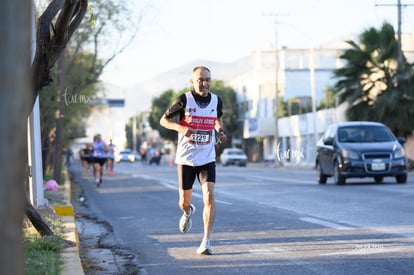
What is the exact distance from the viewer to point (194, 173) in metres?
8.27

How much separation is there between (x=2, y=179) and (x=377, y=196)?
566 inches

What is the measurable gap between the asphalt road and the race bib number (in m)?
1.16

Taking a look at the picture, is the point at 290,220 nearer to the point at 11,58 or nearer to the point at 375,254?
the point at 375,254

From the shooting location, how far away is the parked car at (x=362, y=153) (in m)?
20.4

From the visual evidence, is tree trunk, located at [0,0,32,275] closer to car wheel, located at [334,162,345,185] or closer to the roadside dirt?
the roadside dirt

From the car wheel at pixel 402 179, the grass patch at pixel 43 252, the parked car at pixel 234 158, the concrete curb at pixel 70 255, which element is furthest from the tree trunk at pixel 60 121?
the parked car at pixel 234 158

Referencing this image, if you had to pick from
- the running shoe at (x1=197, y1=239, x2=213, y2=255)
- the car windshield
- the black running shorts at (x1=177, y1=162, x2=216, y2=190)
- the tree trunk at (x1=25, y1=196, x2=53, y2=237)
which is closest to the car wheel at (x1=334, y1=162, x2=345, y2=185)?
the car windshield

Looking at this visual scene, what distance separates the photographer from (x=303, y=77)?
264ft

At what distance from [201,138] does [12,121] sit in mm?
5991

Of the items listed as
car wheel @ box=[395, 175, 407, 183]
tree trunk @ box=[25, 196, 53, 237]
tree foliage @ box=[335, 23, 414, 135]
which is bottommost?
car wheel @ box=[395, 175, 407, 183]

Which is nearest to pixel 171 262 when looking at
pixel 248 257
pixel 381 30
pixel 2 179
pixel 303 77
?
pixel 248 257

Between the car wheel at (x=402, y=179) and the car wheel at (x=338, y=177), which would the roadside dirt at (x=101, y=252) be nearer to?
the car wheel at (x=338, y=177)

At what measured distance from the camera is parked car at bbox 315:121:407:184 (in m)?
20.4

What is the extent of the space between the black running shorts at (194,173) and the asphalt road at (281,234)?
752 millimetres
